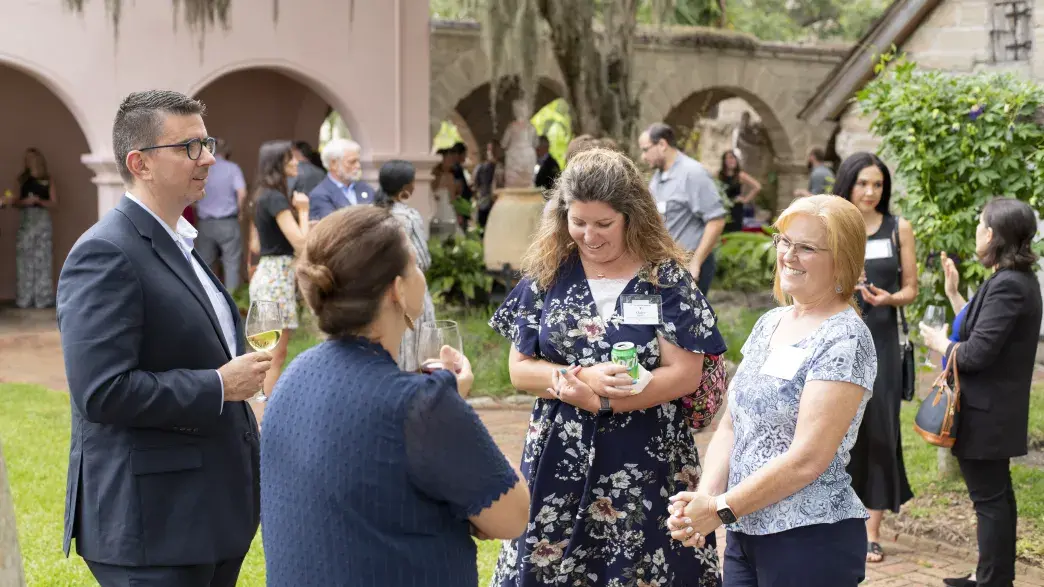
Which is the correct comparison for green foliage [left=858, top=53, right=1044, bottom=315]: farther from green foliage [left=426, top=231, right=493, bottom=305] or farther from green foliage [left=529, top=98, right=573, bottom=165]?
green foliage [left=529, top=98, right=573, bottom=165]

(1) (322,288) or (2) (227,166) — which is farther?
(2) (227,166)

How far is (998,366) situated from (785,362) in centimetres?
208

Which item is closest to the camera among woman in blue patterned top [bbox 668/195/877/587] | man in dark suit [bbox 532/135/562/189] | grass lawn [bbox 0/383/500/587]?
woman in blue patterned top [bbox 668/195/877/587]

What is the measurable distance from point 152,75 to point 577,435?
901cm

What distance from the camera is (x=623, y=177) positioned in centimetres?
350

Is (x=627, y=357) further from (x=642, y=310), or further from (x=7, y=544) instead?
(x=7, y=544)

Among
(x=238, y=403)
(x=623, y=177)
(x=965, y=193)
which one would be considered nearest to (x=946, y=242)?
(x=965, y=193)

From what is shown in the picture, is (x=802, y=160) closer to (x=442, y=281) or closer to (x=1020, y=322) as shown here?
(x=442, y=281)

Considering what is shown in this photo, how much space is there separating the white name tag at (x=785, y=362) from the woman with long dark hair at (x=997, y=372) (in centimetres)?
187

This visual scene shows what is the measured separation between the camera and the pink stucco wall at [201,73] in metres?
10.8

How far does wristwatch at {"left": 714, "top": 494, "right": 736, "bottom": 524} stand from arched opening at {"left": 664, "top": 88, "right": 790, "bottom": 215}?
1763 cm

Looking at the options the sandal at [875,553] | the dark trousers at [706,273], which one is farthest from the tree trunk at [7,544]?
the dark trousers at [706,273]

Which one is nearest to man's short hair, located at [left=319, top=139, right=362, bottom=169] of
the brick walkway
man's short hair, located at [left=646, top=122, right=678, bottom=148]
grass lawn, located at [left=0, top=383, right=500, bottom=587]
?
man's short hair, located at [left=646, top=122, right=678, bottom=148]

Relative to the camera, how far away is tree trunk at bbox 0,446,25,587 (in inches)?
110
